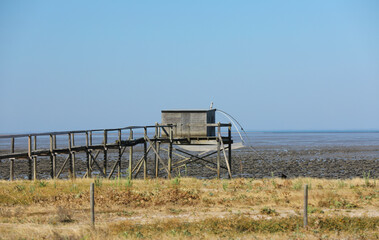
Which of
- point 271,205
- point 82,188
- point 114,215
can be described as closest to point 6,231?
point 114,215

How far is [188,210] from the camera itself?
1848 centimetres

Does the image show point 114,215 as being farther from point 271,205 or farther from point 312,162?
point 312,162

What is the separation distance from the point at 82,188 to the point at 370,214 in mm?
11853

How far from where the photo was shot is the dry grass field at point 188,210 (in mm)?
14055

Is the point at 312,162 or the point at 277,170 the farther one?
the point at 312,162

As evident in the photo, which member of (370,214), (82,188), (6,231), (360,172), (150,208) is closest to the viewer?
(6,231)

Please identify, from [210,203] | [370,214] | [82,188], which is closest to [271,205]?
[210,203]

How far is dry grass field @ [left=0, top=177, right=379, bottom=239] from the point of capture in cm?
1405

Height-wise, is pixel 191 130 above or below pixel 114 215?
above

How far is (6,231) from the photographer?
46.8ft

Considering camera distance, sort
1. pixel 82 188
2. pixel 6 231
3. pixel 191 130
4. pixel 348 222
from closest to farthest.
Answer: pixel 6 231
pixel 348 222
pixel 82 188
pixel 191 130

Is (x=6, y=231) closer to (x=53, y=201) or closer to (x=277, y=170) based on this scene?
(x=53, y=201)

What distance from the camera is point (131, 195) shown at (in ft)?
66.8

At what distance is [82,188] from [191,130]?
13.9m
